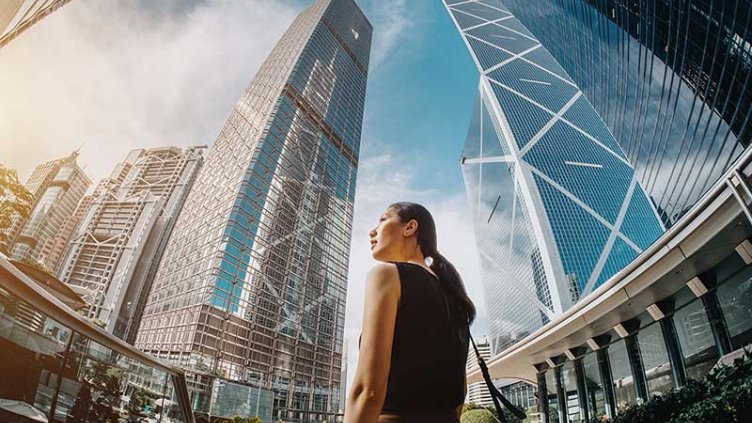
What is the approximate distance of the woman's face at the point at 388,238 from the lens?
1.27 m

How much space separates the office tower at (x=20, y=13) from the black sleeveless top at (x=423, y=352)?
9.42 metres

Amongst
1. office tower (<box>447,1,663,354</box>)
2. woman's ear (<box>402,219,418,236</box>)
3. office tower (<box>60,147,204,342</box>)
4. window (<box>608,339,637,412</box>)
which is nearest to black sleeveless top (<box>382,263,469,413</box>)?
woman's ear (<box>402,219,418,236</box>)

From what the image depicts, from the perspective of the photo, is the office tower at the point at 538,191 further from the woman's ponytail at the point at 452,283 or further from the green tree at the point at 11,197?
the woman's ponytail at the point at 452,283

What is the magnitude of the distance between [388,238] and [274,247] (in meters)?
40.5

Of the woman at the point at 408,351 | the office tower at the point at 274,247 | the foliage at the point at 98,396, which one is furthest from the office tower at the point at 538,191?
the woman at the point at 408,351

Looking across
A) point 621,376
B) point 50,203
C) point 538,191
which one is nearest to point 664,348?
point 621,376

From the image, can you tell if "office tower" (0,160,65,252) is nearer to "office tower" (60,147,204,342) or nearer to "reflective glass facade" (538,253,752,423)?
"office tower" (60,147,204,342)

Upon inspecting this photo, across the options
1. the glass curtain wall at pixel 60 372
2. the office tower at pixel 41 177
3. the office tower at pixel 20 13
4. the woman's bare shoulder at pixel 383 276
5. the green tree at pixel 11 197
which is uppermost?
the office tower at pixel 41 177

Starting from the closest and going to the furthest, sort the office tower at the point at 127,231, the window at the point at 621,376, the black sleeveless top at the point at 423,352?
the black sleeveless top at the point at 423,352 → the window at the point at 621,376 → the office tower at the point at 127,231

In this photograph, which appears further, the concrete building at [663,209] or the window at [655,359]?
the window at [655,359]

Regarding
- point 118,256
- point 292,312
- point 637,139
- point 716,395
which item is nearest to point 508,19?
point 637,139

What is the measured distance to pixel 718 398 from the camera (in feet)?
13.6

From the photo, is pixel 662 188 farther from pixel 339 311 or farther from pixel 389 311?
pixel 389 311

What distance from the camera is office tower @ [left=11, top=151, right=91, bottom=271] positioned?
7244cm
